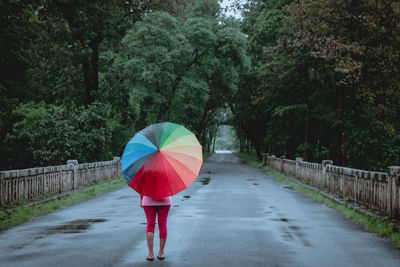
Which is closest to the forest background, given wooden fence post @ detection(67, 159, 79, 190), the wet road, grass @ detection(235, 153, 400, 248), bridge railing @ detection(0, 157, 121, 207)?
bridge railing @ detection(0, 157, 121, 207)

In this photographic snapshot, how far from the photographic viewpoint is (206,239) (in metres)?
8.30

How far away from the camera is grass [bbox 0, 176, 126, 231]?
34.1 feet

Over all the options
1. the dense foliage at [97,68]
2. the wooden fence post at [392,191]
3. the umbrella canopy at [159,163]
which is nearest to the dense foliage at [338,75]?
the wooden fence post at [392,191]

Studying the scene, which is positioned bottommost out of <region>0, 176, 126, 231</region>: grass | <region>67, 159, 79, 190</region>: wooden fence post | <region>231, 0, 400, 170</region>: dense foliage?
<region>0, 176, 126, 231</region>: grass

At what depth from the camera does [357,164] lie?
22.0 meters

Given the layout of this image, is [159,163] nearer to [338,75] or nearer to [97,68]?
[338,75]

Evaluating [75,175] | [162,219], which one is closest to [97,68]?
[75,175]

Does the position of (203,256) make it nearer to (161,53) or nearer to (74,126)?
(74,126)

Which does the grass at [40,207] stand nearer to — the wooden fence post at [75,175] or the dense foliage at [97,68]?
the wooden fence post at [75,175]

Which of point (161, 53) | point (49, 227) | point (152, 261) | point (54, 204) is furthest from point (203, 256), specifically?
point (161, 53)

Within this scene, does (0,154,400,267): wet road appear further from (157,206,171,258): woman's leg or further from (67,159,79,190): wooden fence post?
(67,159,79,190): wooden fence post

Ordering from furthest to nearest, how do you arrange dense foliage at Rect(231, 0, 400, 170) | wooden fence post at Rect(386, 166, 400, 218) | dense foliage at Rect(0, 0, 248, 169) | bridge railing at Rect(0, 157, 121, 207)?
dense foliage at Rect(0, 0, 248, 169)
dense foliage at Rect(231, 0, 400, 170)
bridge railing at Rect(0, 157, 121, 207)
wooden fence post at Rect(386, 166, 400, 218)

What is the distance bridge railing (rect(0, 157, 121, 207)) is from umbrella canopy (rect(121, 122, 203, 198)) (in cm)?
689

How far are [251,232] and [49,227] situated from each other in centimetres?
456
